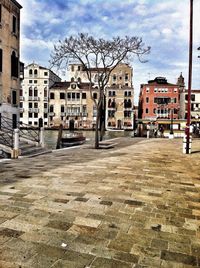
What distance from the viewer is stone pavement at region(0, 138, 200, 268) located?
3.40m

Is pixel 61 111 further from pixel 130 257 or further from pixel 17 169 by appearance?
pixel 130 257

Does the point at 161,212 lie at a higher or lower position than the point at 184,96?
lower

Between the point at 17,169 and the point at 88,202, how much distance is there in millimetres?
4460

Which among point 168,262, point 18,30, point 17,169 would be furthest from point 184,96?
point 168,262

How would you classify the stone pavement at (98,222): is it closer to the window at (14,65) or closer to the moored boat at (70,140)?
the window at (14,65)

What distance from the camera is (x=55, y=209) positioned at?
505cm

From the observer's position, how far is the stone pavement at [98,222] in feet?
11.2

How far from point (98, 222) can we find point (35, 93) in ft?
240

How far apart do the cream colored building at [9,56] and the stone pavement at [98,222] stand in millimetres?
15174

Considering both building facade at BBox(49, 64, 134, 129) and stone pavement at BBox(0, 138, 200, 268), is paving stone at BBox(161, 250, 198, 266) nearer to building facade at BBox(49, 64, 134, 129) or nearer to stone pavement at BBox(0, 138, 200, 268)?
stone pavement at BBox(0, 138, 200, 268)

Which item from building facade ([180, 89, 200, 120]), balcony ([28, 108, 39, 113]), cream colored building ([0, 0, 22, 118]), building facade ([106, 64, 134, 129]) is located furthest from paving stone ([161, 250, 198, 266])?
balcony ([28, 108, 39, 113])

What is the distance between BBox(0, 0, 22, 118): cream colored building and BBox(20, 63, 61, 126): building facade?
50.9 metres

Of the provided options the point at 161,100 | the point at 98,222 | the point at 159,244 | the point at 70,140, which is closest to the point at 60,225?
the point at 98,222

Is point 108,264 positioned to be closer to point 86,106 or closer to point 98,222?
point 98,222
